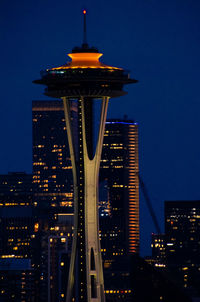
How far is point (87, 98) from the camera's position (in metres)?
143

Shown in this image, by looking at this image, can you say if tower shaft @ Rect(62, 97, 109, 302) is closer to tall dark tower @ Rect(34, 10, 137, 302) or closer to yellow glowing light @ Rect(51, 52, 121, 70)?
tall dark tower @ Rect(34, 10, 137, 302)

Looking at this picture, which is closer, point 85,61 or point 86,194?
point 86,194

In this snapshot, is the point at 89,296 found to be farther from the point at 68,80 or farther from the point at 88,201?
the point at 68,80

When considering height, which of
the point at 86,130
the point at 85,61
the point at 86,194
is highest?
the point at 85,61

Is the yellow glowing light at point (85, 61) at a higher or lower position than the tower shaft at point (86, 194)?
higher

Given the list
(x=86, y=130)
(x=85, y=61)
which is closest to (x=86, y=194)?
(x=86, y=130)

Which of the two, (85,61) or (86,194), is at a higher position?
(85,61)

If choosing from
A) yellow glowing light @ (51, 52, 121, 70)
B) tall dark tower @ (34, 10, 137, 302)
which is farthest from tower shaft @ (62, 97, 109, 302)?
yellow glowing light @ (51, 52, 121, 70)

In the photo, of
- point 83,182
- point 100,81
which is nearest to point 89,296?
point 83,182

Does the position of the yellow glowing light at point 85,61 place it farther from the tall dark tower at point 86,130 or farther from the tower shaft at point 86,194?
the tower shaft at point 86,194

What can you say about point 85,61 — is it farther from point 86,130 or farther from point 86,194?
point 86,194

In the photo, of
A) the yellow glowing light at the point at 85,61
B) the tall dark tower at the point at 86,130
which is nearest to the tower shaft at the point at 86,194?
the tall dark tower at the point at 86,130

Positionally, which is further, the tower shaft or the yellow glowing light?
the yellow glowing light

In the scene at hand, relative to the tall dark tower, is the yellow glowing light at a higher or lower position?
higher
